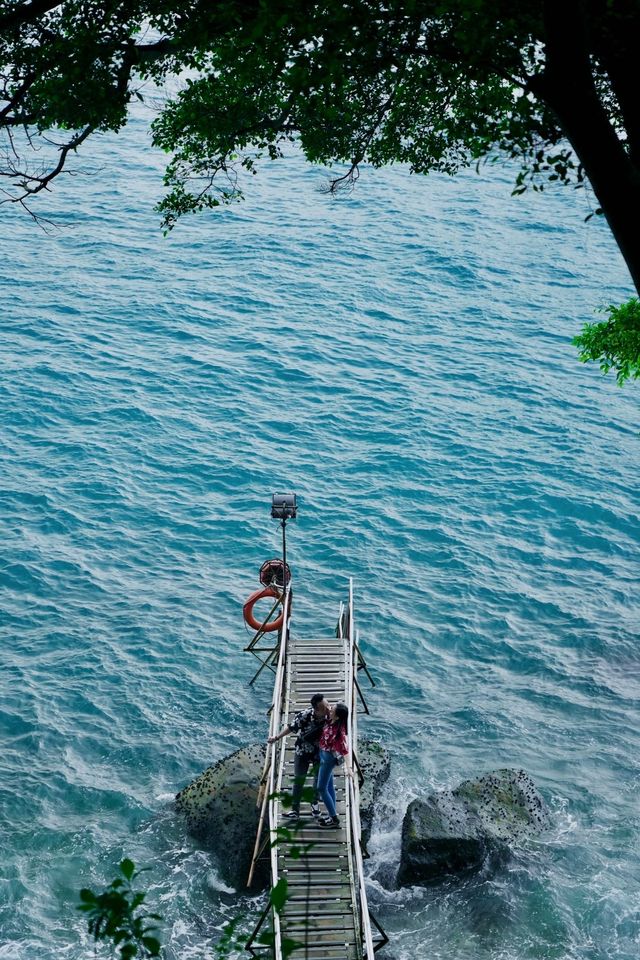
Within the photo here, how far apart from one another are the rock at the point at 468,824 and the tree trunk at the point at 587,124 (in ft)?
46.7

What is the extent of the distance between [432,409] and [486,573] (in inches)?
407

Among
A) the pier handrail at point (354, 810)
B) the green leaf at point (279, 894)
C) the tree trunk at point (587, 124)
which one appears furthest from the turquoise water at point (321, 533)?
the green leaf at point (279, 894)

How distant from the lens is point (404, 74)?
1180 cm

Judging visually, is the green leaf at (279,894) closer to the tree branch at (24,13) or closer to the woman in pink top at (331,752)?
the tree branch at (24,13)

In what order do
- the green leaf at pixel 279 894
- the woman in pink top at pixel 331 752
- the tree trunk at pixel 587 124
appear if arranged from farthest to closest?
the woman in pink top at pixel 331 752 < the tree trunk at pixel 587 124 < the green leaf at pixel 279 894

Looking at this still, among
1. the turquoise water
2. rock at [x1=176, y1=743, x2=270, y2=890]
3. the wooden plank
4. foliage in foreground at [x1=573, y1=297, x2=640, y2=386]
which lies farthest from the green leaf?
rock at [x1=176, y1=743, x2=270, y2=890]

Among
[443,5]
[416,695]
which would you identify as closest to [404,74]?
[443,5]

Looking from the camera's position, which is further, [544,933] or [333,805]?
[544,933]

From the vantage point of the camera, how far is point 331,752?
53.2ft

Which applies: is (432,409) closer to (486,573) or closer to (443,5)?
(486,573)

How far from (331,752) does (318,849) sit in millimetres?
1684

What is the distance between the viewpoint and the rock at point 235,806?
1942 cm

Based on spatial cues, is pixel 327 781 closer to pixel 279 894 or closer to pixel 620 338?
pixel 620 338

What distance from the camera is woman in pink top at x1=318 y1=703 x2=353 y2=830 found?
53.3ft
